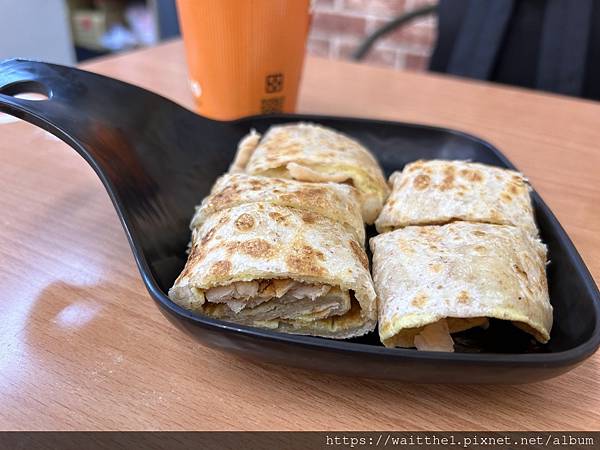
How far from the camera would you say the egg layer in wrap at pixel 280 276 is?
66 centimetres

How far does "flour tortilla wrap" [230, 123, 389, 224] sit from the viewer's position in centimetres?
91

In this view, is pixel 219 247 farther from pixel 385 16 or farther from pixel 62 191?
pixel 385 16

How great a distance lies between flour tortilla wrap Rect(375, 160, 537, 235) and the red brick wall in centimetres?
182

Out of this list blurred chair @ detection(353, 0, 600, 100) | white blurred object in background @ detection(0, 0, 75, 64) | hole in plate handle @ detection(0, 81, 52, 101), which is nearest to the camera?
hole in plate handle @ detection(0, 81, 52, 101)

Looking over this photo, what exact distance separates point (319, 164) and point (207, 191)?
20 centimetres

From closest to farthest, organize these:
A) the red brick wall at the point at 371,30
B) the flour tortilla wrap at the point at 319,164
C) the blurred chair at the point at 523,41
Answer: the flour tortilla wrap at the point at 319,164
the blurred chair at the point at 523,41
the red brick wall at the point at 371,30

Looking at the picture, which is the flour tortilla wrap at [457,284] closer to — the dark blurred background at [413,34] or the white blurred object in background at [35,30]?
the dark blurred background at [413,34]

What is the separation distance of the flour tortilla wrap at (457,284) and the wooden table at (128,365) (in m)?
0.07

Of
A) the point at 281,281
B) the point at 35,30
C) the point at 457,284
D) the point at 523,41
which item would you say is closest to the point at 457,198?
the point at 457,284

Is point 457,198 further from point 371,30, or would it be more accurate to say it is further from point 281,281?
point 371,30

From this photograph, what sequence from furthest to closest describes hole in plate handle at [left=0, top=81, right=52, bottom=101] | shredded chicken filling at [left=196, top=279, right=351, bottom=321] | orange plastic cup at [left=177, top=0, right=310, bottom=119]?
orange plastic cup at [left=177, top=0, right=310, bottom=119]
hole in plate handle at [left=0, top=81, right=52, bottom=101]
shredded chicken filling at [left=196, top=279, right=351, bottom=321]

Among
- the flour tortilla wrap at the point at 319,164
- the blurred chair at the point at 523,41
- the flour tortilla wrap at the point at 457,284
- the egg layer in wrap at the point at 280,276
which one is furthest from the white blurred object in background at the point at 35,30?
the flour tortilla wrap at the point at 457,284

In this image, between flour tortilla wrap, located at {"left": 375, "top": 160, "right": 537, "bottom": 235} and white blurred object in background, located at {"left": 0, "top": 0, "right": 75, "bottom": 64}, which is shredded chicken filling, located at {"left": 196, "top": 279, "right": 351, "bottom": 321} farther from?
white blurred object in background, located at {"left": 0, "top": 0, "right": 75, "bottom": 64}

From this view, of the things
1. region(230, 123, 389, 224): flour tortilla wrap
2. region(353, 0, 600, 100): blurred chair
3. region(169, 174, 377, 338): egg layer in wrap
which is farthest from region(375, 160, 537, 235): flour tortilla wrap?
region(353, 0, 600, 100): blurred chair
